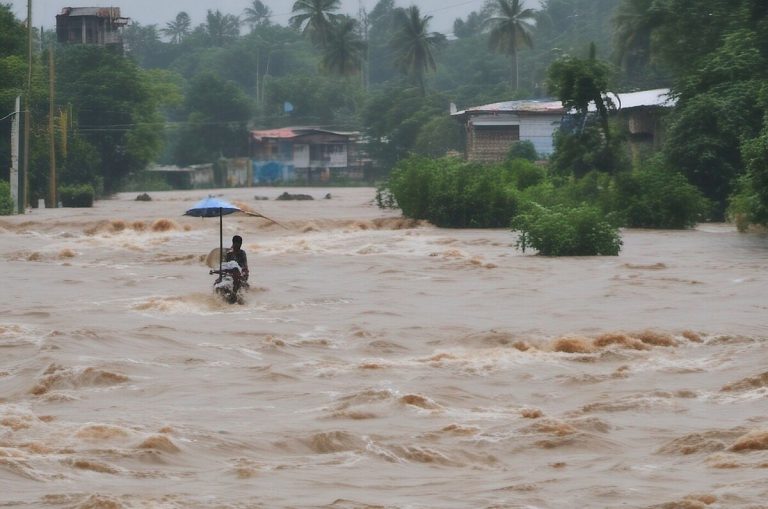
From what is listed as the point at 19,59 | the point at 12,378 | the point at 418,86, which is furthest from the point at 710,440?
the point at 418,86

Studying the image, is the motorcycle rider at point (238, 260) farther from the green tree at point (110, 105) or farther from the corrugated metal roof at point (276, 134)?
the corrugated metal roof at point (276, 134)

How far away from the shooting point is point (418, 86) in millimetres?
91500

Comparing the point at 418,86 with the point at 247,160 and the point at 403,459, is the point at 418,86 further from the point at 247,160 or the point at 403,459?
the point at 403,459

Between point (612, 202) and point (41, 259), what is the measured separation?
14.8 m

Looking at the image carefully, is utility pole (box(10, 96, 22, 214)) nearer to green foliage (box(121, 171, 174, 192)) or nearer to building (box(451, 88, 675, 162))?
building (box(451, 88, 675, 162))

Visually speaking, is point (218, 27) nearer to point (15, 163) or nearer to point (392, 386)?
point (15, 163)

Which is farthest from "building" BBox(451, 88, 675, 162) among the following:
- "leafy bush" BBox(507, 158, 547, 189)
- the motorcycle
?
the motorcycle

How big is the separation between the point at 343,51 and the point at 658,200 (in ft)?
206

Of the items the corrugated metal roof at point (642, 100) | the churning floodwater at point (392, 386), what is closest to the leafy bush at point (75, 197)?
the corrugated metal roof at point (642, 100)

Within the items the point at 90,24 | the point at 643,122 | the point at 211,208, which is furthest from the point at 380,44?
the point at 211,208

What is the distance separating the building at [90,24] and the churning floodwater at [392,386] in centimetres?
5563

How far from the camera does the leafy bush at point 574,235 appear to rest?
2789 cm

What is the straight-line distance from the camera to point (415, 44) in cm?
9269

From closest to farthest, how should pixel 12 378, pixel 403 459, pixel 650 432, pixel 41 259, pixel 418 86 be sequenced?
pixel 403 459
pixel 650 432
pixel 12 378
pixel 41 259
pixel 418 86
